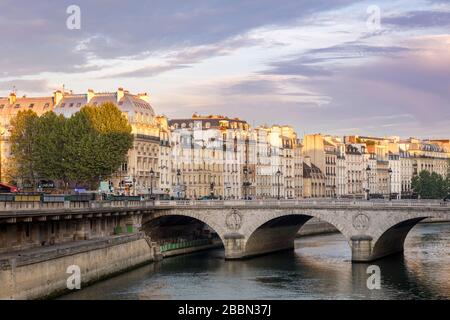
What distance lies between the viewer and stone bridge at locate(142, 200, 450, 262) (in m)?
95.2

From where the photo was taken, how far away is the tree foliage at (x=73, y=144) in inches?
4705

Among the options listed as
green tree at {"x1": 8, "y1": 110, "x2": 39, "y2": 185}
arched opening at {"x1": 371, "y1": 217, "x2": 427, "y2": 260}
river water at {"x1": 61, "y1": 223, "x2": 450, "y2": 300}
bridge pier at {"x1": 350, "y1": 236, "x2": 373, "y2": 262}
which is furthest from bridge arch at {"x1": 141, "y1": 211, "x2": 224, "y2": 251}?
green tree at {"x1": 8, "y1": 110, "x2": 39, "y2": 185}

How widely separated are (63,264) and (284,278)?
880 inches

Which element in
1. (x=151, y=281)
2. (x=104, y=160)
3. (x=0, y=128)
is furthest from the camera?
(x=0, y=128)

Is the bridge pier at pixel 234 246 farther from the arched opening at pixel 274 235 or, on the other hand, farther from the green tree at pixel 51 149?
the green tree at pixel 51 149

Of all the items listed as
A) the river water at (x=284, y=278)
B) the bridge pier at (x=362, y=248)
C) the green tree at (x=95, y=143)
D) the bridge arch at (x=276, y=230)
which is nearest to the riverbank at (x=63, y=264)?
the river water at (x=284, y=278)

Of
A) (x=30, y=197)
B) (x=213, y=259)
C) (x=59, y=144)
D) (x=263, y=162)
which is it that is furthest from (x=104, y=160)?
(x=263, y=162)

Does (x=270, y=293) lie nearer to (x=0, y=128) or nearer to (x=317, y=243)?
(x=317, y=243)

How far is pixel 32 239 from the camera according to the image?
79.2m

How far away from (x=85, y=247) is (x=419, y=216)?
3463cm

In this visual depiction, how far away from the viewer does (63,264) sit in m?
71.0

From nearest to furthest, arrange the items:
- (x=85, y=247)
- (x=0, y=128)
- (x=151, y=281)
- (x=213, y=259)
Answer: (x=85, y=247) → (x=151, y=281) → (x=213, y=259) → (x=0, y=128)

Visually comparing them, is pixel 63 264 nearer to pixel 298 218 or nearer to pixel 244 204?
pixel 244 204

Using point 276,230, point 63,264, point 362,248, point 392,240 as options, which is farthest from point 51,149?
point 63,264
